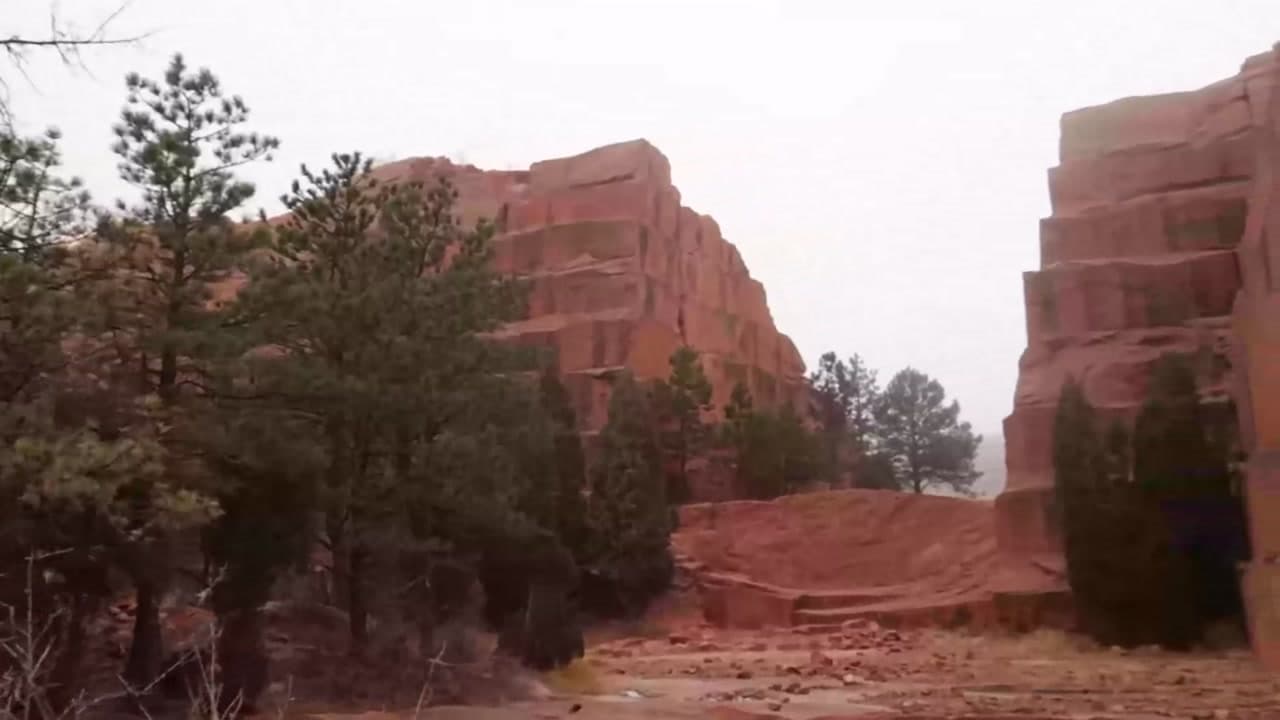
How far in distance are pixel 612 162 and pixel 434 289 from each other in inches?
1159

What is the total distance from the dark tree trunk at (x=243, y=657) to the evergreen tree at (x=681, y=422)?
22.7 metres

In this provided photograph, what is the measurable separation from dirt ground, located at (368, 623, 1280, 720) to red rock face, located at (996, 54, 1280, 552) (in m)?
5.54

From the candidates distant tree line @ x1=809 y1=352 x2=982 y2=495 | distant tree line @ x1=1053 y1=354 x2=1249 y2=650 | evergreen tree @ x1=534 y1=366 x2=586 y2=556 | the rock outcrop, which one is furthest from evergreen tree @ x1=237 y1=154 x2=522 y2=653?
distant tree line @ x1=809 y1=352 x2=982 y2=495

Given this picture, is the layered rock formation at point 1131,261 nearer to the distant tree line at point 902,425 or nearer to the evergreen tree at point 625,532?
the evergreen tree at point 625,532

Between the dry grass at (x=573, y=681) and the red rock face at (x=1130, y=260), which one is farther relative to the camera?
the red rock face at (x=1130, y=260)

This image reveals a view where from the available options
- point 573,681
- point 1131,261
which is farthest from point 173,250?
point 1131,261

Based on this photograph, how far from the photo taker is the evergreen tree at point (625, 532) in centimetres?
2767

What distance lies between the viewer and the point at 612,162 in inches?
1719

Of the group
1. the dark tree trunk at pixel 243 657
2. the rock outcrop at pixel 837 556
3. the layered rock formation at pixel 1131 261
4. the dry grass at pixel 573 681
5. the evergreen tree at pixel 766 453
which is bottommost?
the dry grass at pixel 573 681

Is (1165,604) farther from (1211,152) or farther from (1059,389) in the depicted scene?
(1211,152)

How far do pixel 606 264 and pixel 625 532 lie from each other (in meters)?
15.5

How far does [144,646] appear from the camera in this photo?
1179 cm

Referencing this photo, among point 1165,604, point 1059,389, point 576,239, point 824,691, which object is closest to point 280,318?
point 824,691

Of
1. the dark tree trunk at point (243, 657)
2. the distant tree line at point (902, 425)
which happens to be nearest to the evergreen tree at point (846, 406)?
the distant tree line at point (902, 425)
